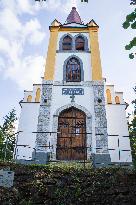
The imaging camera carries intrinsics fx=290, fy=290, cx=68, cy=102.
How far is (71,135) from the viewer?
52.5 ft

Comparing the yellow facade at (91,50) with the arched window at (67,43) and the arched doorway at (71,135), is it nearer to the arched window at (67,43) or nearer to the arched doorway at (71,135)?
the arched window at (67,43)

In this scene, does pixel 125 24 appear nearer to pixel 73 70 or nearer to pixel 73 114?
pixel 73 114

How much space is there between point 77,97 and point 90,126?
200cm

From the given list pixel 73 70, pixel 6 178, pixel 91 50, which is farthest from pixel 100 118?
pixel 6 178

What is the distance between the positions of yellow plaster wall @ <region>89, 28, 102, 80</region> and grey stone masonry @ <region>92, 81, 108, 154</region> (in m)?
0.62

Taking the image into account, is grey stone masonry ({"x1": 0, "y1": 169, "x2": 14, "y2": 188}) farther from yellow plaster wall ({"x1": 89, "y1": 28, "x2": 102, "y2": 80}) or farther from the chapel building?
yellow plaster wall ({"x1": 89, "y1": 28, "x2": 102, "y2": 80})

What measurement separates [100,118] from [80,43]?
6.34m

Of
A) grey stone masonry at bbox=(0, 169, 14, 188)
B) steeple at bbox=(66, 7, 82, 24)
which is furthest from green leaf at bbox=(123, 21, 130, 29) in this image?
steeple at bbox=(66, 7, 82, 24)

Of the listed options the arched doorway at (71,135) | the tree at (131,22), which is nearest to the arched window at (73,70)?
the arched doorway at (71,135)

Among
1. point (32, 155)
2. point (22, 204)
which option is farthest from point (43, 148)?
point (22, 204)

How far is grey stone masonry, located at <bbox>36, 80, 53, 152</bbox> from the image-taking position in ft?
50.4

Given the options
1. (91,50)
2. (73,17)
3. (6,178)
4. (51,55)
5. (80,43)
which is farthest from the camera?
(73,17)

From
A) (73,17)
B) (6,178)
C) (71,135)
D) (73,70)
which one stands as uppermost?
(73,17)

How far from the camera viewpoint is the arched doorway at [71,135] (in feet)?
50.2
